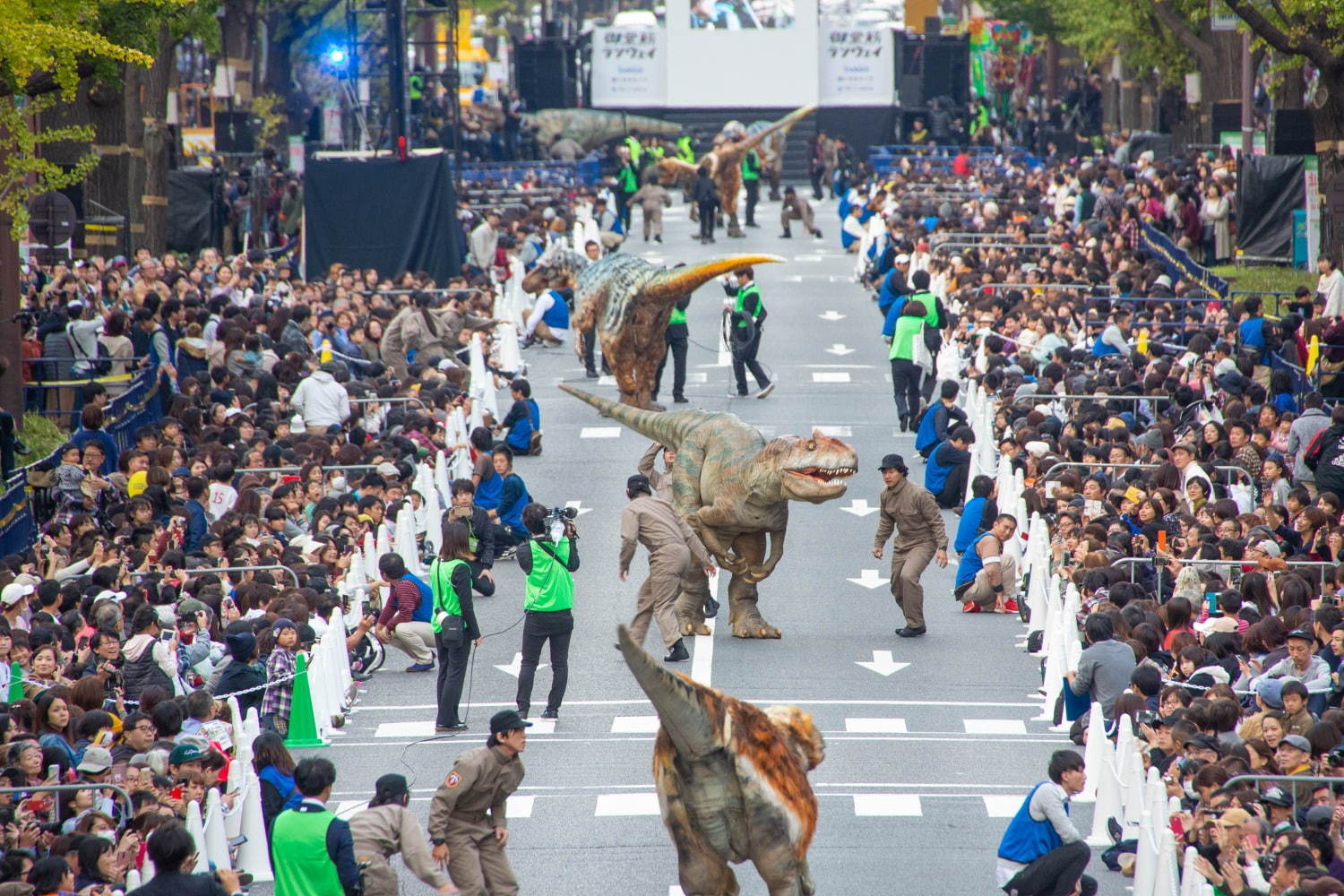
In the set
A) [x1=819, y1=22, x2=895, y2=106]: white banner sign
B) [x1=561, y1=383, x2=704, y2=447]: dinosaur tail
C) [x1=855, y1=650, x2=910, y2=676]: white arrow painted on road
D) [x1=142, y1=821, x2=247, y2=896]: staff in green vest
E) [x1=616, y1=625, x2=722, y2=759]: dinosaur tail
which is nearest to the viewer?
[x1=142, y1=821, x2=247, y2=896]: staff in green vest

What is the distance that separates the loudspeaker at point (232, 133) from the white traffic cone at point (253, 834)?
3448 cm

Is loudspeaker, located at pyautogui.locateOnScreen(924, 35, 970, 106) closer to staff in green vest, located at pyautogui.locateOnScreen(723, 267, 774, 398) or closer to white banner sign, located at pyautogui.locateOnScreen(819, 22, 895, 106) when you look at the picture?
white banner sign, located at pyautogui.locateOnScreen(819, 22, 895, 106)

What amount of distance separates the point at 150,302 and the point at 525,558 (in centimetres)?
1198

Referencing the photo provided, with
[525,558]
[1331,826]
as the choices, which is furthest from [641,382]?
[1331,826]

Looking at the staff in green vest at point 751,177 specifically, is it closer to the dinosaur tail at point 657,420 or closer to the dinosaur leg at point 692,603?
the dinosaur tail at point 657,420

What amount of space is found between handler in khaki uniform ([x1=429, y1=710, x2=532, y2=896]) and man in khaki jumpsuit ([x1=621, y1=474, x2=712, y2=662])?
477cm

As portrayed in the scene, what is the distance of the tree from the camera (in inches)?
983

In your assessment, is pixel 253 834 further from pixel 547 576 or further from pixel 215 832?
pixel 547 576

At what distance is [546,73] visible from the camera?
6175 cm

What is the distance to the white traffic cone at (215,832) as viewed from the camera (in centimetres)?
1245

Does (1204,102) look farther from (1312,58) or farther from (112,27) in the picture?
(112,27)

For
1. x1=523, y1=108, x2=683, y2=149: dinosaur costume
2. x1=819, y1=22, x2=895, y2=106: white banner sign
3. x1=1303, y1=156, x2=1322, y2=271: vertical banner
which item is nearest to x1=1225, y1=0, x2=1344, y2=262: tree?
x1=1303, y1=156, x2=1322, y2=271: vertical banner

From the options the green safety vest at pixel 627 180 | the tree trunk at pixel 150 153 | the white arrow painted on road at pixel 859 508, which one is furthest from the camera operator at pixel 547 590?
the green safety vest at pixel 627 180

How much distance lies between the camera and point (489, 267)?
3666 centimetres
